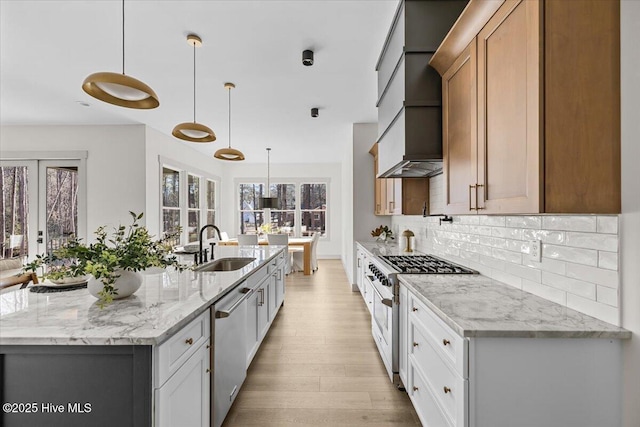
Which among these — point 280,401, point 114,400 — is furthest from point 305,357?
point 114,400

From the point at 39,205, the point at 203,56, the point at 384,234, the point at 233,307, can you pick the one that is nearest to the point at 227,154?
the point at 203,56

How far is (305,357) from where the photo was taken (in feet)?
8.98

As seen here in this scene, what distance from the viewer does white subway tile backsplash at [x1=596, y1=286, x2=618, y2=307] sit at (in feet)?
3.81

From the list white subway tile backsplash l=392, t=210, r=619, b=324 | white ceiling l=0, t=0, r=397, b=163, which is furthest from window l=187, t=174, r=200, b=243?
white subway tile backsplash l=392, t=210, r=619, b=324

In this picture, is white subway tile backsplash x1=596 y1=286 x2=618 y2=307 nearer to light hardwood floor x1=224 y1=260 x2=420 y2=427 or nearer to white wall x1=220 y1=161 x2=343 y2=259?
light hardwood floor x1=224 y1=260 x2=420 y2=427

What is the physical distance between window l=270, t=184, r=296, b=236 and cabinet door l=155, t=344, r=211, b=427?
744 cm

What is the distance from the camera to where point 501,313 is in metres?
1.32

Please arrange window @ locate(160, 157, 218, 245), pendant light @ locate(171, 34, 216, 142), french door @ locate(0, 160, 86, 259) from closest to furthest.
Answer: pendant light @ locate(171, 34, 216, 142)
french door @ locate(0, 160, 86, 259)
window @ locate(160, 157, 218, 245)

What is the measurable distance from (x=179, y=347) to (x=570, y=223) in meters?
1.79

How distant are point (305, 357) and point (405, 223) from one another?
2309 mm

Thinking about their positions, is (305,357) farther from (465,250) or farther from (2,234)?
(2,234)

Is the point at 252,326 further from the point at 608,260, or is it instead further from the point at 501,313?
the point at 608,260

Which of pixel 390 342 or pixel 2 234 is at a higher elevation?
pixel 2 234

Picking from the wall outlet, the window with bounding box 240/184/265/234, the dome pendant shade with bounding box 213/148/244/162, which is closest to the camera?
the wall outlet
